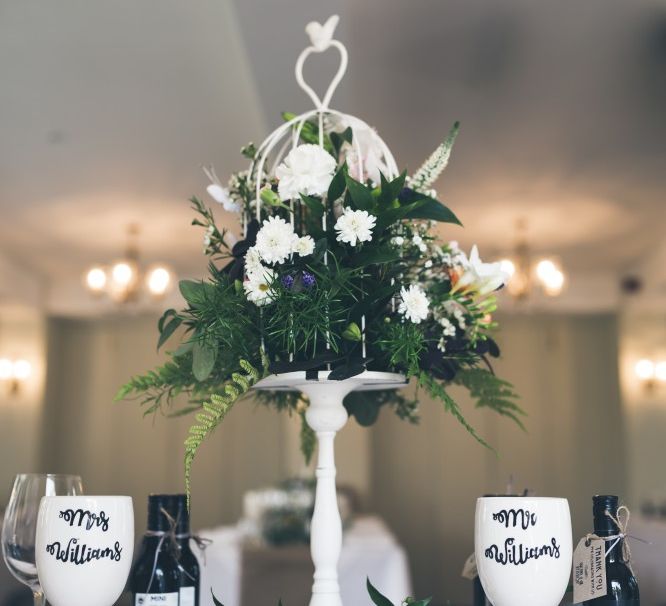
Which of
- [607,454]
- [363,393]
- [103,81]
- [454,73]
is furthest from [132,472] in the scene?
[363,393]

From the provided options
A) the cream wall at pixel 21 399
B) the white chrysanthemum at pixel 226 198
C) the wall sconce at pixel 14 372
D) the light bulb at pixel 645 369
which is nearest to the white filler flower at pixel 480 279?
the white chrysanthemum at pixel 226 198

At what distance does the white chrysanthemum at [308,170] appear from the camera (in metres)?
1.03

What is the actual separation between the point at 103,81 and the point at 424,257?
9.93 ft

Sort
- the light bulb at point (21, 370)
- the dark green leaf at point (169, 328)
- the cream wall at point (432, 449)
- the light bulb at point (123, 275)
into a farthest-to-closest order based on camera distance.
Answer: the cream wall at point (432, 449) < the light bulb at point (21, 370) < the light bulb at point (123, 275) < the dark green leaf at point (169, 328)

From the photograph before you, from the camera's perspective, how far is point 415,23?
3162 millimetres

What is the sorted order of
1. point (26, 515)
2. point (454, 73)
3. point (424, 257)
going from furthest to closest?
point (454, 73) < point (424, 257) < point (26, 515)

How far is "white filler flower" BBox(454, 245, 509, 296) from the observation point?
1.09 metres

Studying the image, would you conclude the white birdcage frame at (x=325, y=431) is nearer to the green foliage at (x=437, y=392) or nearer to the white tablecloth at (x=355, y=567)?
the green foliage at (x=437, y=392)

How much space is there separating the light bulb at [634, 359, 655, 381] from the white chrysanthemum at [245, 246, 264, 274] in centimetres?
649

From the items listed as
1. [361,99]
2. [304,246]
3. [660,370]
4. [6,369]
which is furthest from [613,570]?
Answer: [6,369]

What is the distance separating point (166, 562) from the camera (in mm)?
975

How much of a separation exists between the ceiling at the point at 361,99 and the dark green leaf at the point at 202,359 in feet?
6.26

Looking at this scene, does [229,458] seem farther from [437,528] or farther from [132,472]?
[437,528]

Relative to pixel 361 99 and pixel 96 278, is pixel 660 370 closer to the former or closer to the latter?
pixel 361 99
